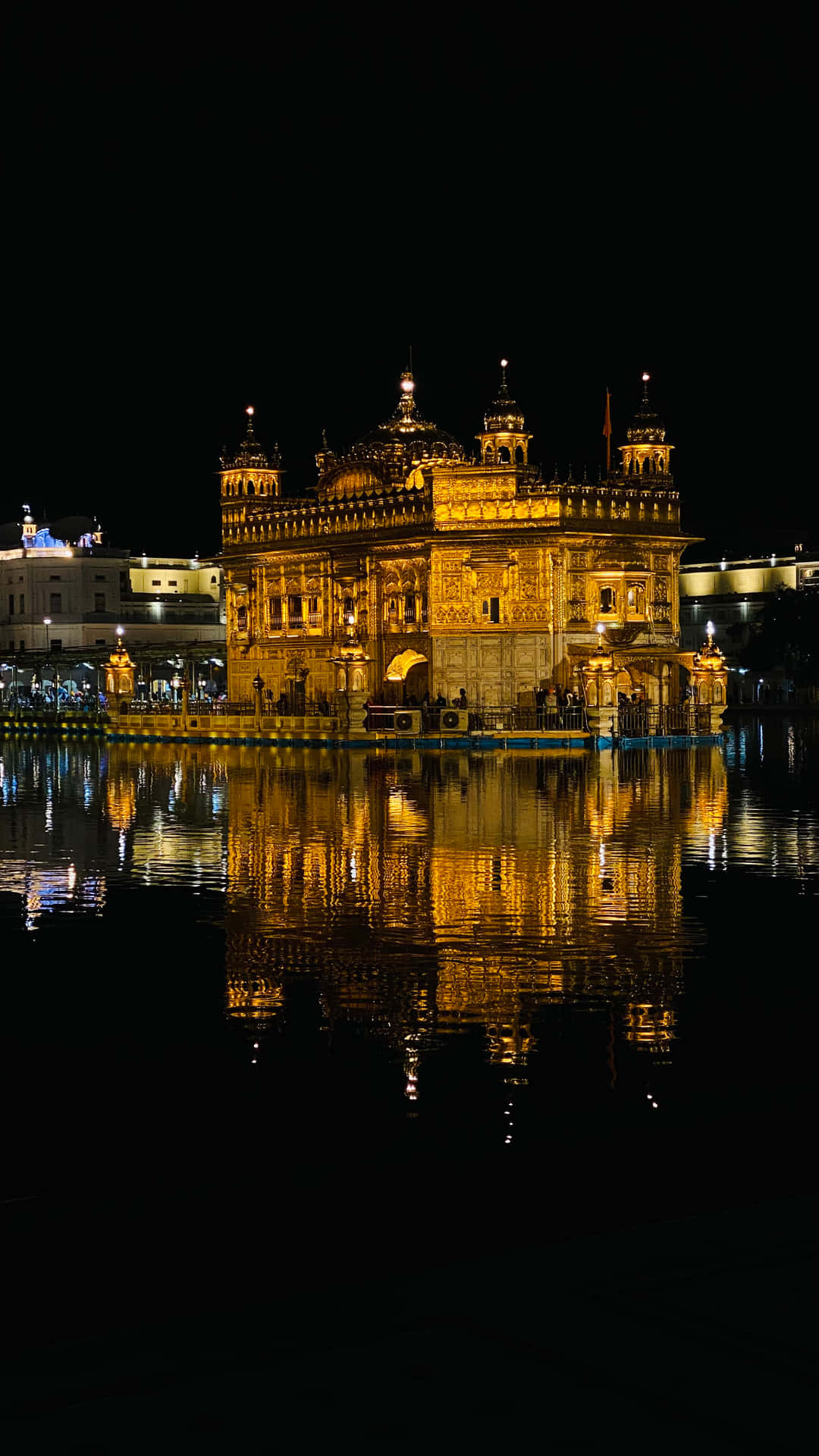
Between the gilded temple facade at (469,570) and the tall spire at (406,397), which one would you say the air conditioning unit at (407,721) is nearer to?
the gilded temple facade at (469,570)

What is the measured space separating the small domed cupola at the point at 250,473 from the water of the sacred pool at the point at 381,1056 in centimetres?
5762

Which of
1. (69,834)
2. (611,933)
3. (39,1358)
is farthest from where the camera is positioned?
(69,834)

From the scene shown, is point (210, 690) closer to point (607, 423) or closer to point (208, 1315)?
point (607, 423)

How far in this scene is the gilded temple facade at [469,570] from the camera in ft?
207

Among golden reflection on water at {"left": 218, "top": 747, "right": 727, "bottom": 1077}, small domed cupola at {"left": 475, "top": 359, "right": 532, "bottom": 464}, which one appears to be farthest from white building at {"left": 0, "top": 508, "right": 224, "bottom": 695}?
golden reflection on water at {"left": 218, "top": 747, "right": 727, "bottom": 1077}

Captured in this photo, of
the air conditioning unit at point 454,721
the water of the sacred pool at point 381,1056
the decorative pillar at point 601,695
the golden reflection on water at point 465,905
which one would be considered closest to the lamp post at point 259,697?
Result: the air conditioning unit at point 454,721

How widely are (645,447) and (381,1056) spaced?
6554cm

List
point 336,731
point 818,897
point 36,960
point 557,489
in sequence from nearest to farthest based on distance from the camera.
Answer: point 36,960 < point 818,897 < point 336,731 < point 557,489

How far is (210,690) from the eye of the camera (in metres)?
105

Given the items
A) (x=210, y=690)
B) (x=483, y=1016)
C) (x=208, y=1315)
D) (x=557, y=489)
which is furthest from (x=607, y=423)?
(x=208, y=1315)

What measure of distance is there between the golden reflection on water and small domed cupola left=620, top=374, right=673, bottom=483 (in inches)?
1613

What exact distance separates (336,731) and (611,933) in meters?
41.9

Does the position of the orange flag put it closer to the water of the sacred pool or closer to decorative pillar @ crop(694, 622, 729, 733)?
decorative pillar @ crop(694, 622, 729, 733)

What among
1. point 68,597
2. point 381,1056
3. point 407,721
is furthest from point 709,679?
point 68,597
